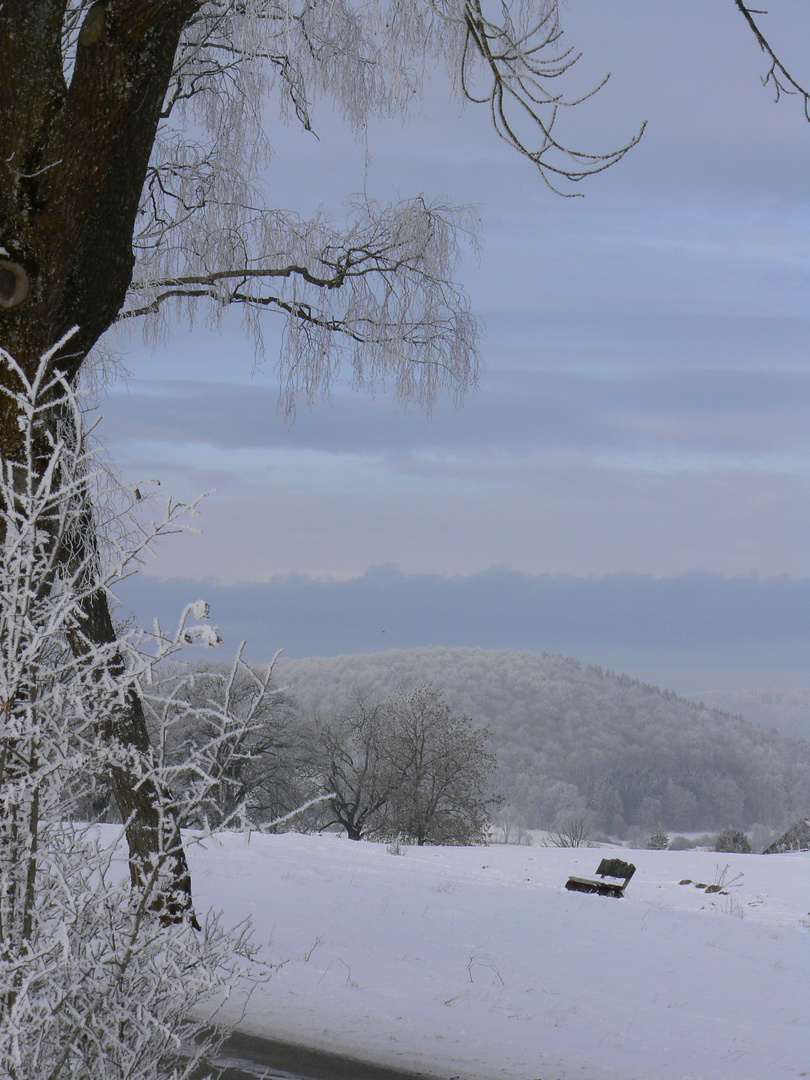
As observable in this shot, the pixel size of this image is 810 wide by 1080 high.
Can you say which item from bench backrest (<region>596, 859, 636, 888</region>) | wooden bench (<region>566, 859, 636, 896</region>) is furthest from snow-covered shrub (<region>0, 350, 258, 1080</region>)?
bench backrest (<region>596, 859, 636, 888</region>)

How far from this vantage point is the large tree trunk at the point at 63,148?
3.60 m

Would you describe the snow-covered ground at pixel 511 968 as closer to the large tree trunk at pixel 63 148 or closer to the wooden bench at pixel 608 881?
the wooden bench at pixel 608 881

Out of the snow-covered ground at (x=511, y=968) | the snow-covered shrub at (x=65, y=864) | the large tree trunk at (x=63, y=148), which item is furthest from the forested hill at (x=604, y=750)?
the snow-covered shrub at (x=65, y=864)

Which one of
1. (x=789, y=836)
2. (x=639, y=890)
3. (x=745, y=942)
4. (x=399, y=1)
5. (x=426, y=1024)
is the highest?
(x=399, y=1)

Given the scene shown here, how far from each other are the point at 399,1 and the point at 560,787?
48.3m

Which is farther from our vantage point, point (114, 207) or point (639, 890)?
point (639, 890)

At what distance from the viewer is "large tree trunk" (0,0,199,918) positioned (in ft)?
11.8

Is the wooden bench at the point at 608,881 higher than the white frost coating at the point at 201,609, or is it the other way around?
the white frost coating at the point at 201,609

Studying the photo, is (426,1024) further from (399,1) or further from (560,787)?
(560,787)

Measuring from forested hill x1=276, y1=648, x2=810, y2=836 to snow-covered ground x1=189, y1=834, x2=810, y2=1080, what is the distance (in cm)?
3561

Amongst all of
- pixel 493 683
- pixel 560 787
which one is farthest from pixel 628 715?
pixel 560 787

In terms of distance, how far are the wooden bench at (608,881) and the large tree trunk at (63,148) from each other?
8.23m

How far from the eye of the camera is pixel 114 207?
384 cm

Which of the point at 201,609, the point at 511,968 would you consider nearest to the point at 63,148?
the point at 201,609
